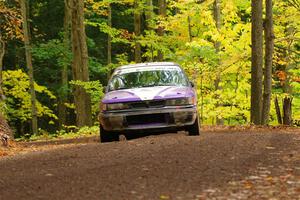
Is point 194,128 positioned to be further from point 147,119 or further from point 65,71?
point 65,71

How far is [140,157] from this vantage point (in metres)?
7.81

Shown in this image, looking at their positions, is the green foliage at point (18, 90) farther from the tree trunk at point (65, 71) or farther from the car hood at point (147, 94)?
the car hood at point (147, 94)

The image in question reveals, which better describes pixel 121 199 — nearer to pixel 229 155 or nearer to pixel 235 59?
pixel 229 155

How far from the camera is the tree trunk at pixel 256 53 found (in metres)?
14.7

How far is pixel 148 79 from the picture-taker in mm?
11633

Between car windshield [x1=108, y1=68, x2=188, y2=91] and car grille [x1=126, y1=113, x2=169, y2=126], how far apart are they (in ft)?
3.35

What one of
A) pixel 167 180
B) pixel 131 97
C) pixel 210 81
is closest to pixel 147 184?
pixel 167 180

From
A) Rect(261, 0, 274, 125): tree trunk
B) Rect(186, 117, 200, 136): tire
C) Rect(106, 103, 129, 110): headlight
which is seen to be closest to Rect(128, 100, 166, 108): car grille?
Rect(106, 103, 129, 110): headlight

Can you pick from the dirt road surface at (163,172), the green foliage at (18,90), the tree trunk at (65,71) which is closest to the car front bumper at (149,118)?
the dirt road surface at (163,172)

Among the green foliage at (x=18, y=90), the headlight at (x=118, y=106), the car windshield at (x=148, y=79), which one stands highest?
the car windshield at (x=148, y=79)

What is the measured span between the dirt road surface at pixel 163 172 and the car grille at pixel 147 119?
1.24m

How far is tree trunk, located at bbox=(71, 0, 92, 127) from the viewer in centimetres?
1958

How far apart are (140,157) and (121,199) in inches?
96.5

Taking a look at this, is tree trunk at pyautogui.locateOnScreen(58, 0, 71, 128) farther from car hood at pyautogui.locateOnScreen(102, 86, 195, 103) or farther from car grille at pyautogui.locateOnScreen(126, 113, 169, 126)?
car grille at pyautogui.locateOnScreen(126, 113, 169, 126)
